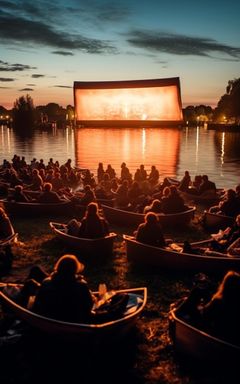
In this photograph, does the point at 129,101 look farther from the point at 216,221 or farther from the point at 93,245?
the point at 93,245

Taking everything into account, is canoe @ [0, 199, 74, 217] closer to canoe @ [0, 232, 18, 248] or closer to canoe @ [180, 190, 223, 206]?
canoe @ [0, 232, 18, 248]

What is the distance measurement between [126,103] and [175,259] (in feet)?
268

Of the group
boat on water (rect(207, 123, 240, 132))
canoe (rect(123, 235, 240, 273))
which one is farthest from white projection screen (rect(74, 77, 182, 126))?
canoe (rect(123, 235, 240, 273))

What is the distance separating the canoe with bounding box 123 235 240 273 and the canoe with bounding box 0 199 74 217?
4483 millimetres

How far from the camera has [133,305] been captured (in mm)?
5332

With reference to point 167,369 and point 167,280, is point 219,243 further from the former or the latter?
point 167,369

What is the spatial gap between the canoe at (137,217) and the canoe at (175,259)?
7.80 ft

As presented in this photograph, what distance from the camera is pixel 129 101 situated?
8638cm

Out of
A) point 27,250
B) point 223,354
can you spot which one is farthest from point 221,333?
point 27,250

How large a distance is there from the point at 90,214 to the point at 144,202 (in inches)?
144

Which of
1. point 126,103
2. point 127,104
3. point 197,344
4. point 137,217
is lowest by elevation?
point 197,344

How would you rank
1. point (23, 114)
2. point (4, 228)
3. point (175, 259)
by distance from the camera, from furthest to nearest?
point (23, 114), point (4, 228), point (175, 259)

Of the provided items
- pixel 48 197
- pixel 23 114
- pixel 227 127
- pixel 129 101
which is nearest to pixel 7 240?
pixel 48 197

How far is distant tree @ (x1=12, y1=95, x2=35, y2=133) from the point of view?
11664cm
